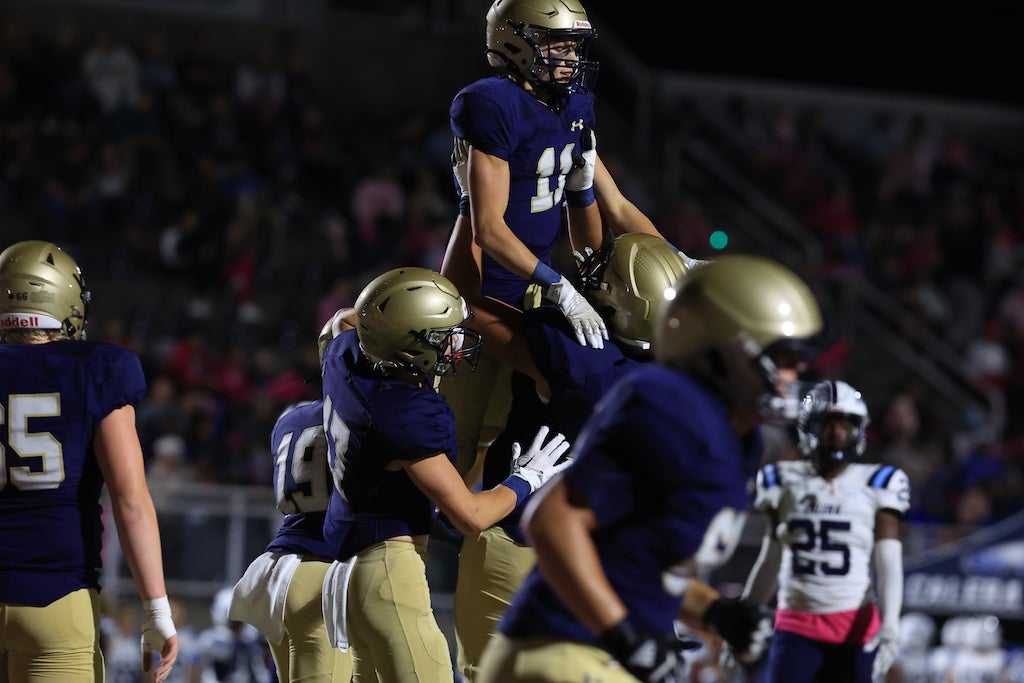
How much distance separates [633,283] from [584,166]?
A: 0.75 metres

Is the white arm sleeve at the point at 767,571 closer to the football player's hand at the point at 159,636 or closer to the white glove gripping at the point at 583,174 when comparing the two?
the white glove gripping at the point at 583,174

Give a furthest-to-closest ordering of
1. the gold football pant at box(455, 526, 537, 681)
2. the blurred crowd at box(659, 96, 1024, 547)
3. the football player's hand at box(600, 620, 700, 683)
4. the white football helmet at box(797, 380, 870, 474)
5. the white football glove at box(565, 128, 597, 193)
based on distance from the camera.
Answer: the blurred crowd at box(659, 96, 1024, 547) → the white football helmet at box(797, 380, 870, 474) → the white football glove at box(565, 128, 597, 193) → the gold football pant at box(455, 526, 537, 681) → the football player's hand at box(600, 620, 700, 683)

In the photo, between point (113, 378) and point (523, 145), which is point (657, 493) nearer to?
point (113, 378)

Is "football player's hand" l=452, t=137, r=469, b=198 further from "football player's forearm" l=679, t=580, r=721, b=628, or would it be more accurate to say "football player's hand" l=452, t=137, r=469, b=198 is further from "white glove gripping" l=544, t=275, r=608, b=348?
"football player's forearm" l=679, t=580, r=721, b=628

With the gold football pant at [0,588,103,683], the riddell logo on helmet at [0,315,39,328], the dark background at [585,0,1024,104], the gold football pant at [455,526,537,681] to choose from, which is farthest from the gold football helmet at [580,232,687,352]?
the dark background at [585,0,1024,104]

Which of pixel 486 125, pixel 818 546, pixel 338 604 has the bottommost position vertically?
pixel 818 546

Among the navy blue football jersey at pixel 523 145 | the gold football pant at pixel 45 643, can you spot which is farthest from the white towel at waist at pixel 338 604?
the navy blue football jersey at pixel 523 145

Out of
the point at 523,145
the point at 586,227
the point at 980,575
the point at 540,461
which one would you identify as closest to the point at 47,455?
the point at 540,461

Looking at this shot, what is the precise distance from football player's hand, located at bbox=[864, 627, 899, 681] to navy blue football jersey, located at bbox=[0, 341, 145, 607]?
3370 millimetres

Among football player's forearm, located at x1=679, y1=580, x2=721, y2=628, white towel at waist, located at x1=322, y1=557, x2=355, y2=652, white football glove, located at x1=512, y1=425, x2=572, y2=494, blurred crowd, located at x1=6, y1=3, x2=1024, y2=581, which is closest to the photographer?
football player's forearm, located at x1=679, y1=580, x2=721, y2=628

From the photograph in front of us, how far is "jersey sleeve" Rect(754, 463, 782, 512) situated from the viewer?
5.94 meters

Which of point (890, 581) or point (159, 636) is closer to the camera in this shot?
point (159, 636)

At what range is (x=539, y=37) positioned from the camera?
4.55 metres

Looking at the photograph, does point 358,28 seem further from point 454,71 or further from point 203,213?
point 203,213
